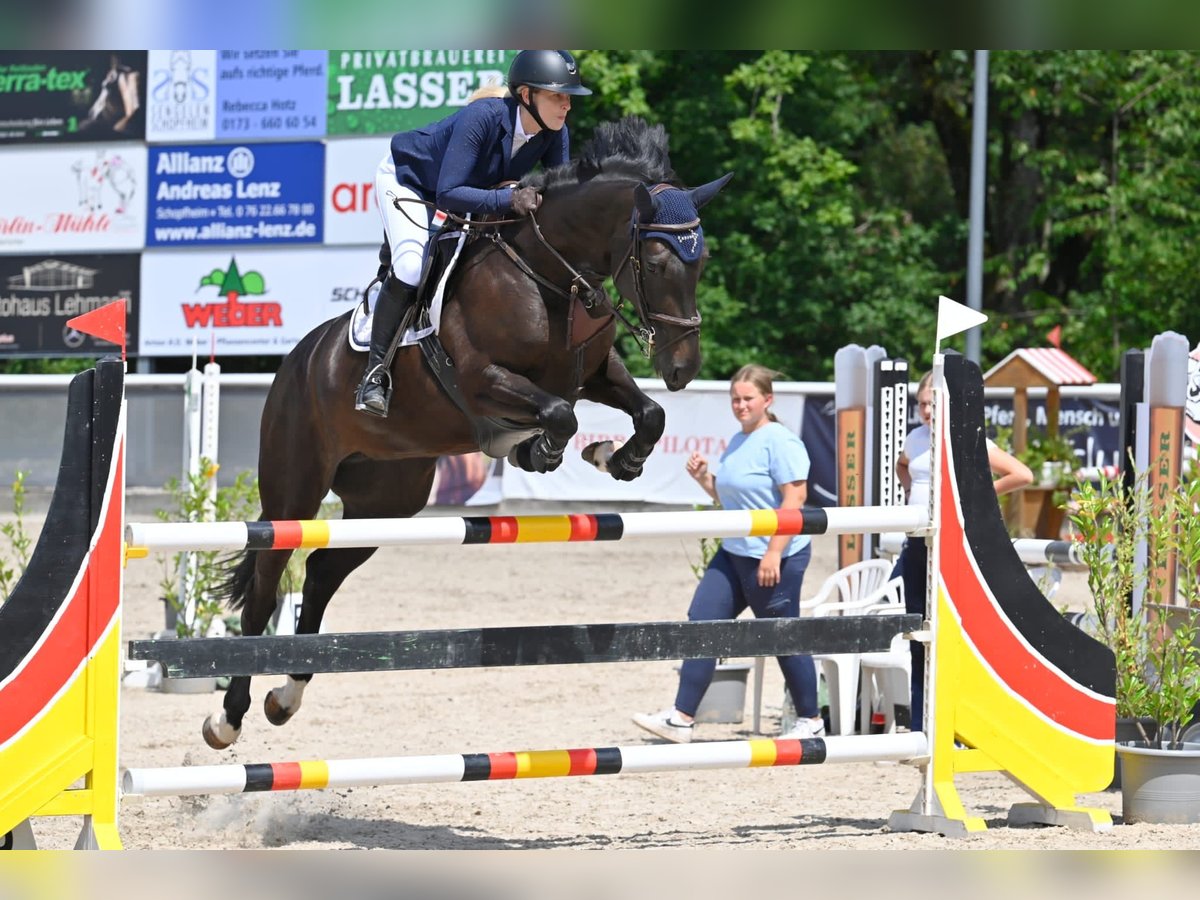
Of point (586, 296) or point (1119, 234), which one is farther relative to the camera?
point (1119, 234)

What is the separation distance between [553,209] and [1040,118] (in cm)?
1809

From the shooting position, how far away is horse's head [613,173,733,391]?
3688 millimetres

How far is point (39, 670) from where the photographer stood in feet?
10.6

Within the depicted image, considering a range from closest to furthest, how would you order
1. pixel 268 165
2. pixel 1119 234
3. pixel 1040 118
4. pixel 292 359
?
pixel 292 359 → pixel 268 165 → pixel 1119 234 → pixel 1040 118

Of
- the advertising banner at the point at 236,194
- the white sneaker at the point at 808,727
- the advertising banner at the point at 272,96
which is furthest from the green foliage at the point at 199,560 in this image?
the advertising banner at the point at 272,96

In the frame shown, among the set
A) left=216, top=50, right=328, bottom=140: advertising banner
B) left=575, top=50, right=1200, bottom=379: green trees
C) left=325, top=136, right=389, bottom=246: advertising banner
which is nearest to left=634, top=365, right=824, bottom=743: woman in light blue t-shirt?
left=325, top=136, right=389, bottom=246: advertising banner

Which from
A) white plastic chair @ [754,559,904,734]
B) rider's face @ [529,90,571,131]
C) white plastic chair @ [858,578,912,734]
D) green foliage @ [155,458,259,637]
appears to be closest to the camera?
rider's face @ [529,90,571,131]

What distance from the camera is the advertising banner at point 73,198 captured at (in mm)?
15453

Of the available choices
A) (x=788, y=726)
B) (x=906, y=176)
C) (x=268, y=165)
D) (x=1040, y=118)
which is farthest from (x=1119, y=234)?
(x=788, y=726)

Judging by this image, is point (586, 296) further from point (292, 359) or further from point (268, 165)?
point (268, 165)

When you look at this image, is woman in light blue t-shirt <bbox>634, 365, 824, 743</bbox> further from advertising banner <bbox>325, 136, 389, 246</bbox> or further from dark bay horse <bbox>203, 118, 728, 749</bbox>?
advertising banner <bbox>325, 136, 389, 246</bbox>

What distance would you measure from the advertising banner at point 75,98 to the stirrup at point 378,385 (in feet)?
39.6

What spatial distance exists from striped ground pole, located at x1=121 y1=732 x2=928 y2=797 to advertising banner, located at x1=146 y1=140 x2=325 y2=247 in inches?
481

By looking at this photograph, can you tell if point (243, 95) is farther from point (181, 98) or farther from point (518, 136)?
point (518, 136)
